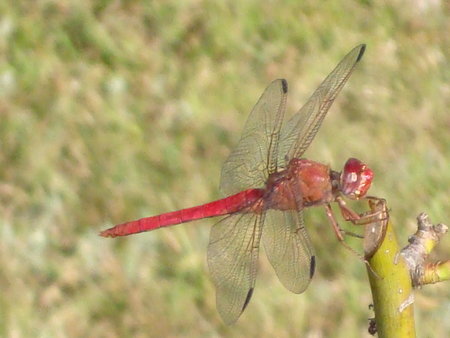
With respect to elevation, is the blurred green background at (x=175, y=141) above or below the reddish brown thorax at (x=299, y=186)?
above

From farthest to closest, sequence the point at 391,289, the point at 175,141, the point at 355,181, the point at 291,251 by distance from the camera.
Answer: the point at 175,141
the point at 291,251
the point at 355,181
the point at 391,289

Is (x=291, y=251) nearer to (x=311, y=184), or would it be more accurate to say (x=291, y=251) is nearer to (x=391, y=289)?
(x=311, y=184)

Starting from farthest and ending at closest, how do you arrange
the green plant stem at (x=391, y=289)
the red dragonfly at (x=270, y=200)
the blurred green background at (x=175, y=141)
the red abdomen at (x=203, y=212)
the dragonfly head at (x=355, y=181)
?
1. the blurred green background at (x=175, y=141)
2. the red abdomen at (x=203, y=212)
3. the red dragonfly at (x=270, y=200)
4. the dragonfly head at (x=355, y=181)
5. the green plant stem at (x=391, y=289)

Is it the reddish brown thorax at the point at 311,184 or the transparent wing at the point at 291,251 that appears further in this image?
the transparent wing at the point at 291,251

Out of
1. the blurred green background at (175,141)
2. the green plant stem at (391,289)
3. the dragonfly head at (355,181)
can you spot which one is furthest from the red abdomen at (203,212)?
the blurred green background at (175,141)

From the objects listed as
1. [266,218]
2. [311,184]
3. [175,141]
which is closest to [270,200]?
[266,218]

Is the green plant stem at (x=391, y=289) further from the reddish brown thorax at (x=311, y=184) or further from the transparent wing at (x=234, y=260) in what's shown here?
the transparent wing at (x=234, y=260)

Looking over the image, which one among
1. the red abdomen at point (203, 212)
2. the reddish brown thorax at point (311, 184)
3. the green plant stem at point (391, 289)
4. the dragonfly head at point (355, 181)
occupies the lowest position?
the green plant stem at point (391, 289)
